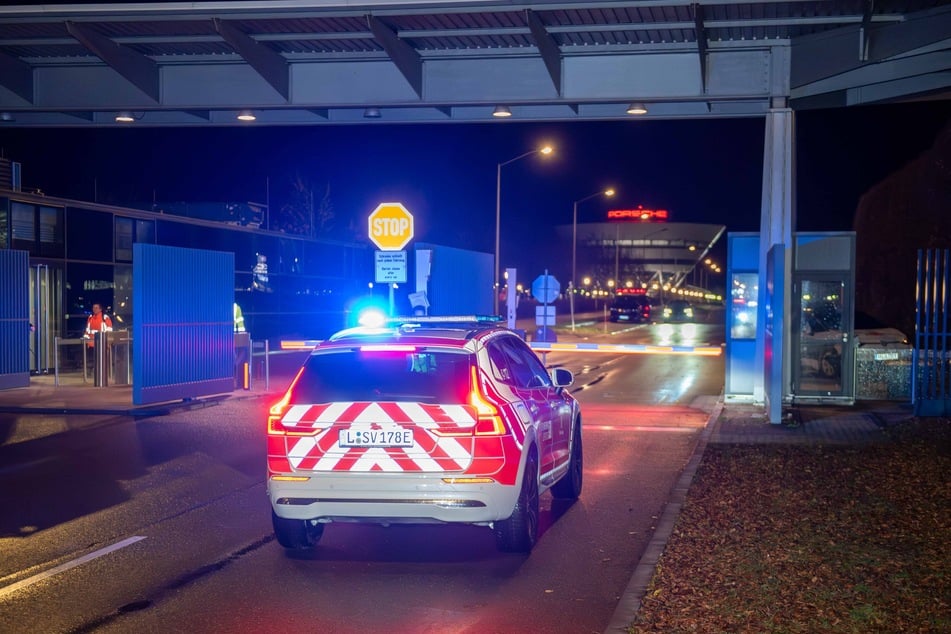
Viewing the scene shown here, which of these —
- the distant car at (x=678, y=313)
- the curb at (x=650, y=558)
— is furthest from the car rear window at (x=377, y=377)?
the distant car at (x=678, y=313)

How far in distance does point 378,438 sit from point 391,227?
54.0 feet

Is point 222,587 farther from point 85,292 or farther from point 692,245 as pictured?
point 692,245

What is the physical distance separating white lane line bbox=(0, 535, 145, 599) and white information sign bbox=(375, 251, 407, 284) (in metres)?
13.4

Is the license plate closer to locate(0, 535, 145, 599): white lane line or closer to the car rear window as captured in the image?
the car rear window

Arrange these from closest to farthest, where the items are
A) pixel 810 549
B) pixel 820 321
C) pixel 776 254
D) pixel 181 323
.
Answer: pixel 810 549 → pixel 776 254 → pixel 820 321 → pixel 181 323

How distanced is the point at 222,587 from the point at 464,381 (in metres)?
2.19

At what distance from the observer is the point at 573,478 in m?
10.2

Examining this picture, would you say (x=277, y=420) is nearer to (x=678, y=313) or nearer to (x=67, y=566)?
(x=67, y=566)

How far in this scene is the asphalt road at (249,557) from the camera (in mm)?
6438

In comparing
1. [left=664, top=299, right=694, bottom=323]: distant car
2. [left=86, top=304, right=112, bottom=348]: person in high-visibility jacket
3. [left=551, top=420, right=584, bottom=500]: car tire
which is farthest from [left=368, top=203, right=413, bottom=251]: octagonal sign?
[left=664, top=299, right=694, bottom=323]: distant car

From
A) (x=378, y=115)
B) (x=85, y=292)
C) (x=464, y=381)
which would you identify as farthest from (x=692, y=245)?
(x=464, y=381)

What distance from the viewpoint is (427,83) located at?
15.7 meters

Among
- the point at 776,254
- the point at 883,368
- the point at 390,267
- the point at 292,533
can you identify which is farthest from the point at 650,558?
the point at 390,267

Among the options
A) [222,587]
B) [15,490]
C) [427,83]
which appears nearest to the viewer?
[222,587]
